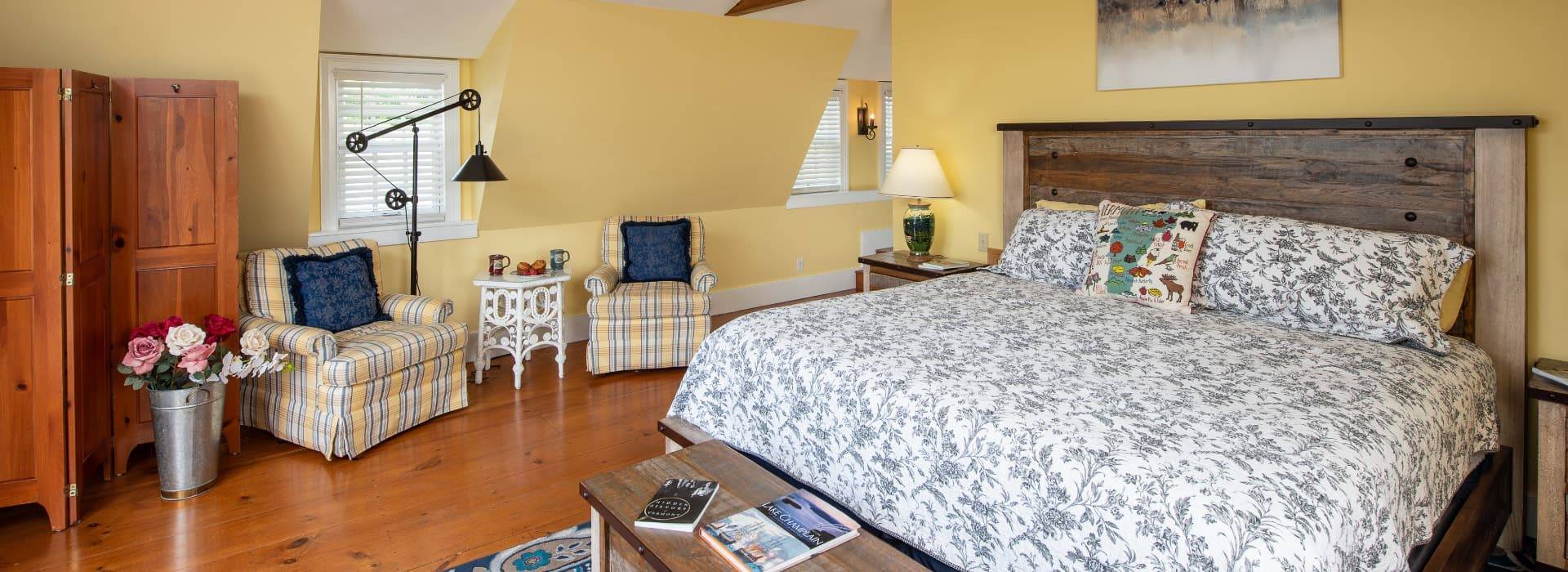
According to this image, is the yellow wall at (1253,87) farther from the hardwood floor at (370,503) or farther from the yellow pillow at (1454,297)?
the hardwood floor at (370,503)

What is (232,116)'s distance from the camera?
11.3 feet

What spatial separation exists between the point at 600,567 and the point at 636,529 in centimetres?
39

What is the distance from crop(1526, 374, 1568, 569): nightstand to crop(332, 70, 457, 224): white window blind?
15.6ft

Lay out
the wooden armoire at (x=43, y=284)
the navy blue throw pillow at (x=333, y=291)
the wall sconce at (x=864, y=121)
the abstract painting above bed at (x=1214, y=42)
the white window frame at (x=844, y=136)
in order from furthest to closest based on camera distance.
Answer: the wall sconce at (x=864, y=121) < the white window frame at (x=844, y=136) < the navy blue throw pillow at (x=333, y=291) < the abstract painting above bed at (x=1214, y=42) < the wooden armoire at (x=43, y=284)

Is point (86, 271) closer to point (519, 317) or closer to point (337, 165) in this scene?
point (337, 165)

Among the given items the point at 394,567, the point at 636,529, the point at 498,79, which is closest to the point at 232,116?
the point at 498,79

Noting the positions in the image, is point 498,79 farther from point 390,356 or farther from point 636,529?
point 636,529

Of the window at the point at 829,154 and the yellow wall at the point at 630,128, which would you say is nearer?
the yellow wall at the point at 630,128

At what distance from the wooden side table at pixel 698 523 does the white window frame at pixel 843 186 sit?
4432mm

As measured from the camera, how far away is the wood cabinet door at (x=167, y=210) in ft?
10.7

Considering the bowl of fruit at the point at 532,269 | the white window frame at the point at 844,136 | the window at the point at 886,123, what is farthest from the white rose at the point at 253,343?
the window at the point at 886,123

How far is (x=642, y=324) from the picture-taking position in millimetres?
4770

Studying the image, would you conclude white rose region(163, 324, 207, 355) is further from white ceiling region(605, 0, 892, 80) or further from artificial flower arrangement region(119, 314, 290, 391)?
white ceiling region(605, 0, 892, 80)

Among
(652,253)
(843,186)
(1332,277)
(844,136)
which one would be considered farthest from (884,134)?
(1332,277)
